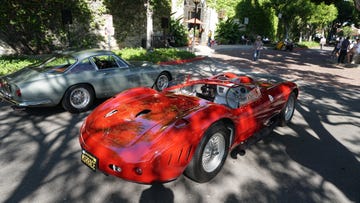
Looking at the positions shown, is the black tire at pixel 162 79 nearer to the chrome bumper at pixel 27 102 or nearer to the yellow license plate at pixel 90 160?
the chrome bumper at pixel 27 102

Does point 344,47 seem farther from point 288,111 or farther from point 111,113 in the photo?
point 111,113

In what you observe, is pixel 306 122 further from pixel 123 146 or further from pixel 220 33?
pixel 220 33

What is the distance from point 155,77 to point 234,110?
3665 mm

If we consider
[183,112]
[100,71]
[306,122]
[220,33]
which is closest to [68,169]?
[183,112]

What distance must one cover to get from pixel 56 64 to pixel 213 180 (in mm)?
4367

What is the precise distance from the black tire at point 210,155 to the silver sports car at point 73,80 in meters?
2.96

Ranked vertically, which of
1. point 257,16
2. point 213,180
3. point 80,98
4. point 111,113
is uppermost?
point 257,16

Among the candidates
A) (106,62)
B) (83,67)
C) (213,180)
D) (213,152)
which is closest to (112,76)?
(106,62)

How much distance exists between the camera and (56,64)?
227 inches

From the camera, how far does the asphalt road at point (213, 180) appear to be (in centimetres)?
302

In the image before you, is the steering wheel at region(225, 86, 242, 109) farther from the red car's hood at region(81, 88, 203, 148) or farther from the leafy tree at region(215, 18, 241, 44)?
the leafy tree at region(215, 18, 241, 44)

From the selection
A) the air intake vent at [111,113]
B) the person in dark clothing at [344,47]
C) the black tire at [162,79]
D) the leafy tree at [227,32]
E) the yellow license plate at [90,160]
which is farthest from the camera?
the leafy tree at [227,32]

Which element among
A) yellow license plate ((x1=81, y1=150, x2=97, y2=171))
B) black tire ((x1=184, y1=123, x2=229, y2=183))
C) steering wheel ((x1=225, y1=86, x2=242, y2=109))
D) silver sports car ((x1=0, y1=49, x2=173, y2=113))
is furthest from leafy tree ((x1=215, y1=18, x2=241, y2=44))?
yellow license plate ((x1=81, y1=150, x2=97, y2=171))

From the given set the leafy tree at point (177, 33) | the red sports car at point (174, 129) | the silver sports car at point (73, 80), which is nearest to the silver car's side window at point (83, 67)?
the silver sports car at point (73, 80)
